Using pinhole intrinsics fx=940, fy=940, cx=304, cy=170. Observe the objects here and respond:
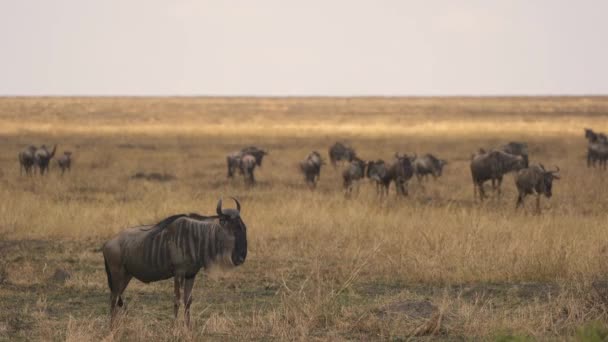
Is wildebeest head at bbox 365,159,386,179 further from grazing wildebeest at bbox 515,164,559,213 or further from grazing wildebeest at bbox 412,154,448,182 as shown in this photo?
grazing wildebeest at bbox 515,164,559,213

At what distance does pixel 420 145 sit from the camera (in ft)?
141

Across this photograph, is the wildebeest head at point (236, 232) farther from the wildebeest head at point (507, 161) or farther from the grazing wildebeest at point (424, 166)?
the grazing wildebeest at point (424, 166)

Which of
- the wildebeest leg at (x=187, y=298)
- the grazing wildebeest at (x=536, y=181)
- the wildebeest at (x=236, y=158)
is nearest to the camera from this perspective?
the wildebeest leg at (x=187, y=298)

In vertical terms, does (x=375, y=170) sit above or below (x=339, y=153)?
above

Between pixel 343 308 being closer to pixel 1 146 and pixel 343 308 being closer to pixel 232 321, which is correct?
pixel 232 321

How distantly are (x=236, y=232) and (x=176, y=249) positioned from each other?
515 millimetres

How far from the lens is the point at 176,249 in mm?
7391

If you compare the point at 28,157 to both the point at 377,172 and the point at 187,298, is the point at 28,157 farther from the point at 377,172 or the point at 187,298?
the point at 187,298

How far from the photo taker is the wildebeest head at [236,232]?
7.24m

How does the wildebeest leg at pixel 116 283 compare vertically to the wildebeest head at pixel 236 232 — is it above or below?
below

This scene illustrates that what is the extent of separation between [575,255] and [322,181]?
1600 centimetres

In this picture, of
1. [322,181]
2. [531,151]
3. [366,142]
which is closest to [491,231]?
[322,181]

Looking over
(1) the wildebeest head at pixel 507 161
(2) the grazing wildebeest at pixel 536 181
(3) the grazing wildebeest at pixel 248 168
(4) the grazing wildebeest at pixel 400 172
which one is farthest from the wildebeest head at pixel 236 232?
(3) the grazing wildebeest at pixel 248 168

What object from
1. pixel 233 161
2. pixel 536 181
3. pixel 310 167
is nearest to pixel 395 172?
pixel 310 167
